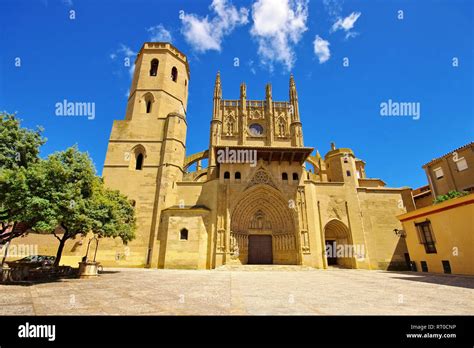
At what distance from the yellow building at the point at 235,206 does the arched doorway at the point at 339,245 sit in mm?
85

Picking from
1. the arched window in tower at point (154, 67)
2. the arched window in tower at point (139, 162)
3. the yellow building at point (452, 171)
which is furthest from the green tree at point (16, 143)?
the yellow building at point (452, 171)

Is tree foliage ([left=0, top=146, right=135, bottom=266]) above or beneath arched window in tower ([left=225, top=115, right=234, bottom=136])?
beneath

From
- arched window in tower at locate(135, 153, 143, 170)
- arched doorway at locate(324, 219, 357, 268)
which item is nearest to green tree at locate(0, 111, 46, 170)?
arched window in tower at locate(135, 153, 143, 170)

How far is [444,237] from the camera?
12961mm

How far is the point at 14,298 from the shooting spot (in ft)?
17.1

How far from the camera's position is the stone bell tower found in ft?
61.1

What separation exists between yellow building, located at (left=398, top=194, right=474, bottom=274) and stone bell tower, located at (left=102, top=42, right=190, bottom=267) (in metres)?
18.4

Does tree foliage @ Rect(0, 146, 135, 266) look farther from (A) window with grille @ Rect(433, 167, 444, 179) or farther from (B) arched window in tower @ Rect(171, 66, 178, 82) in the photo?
(A) window with grille @ Rect(433, 167, 444, 179)

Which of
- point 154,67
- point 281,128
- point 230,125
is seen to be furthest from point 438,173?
point 154,67

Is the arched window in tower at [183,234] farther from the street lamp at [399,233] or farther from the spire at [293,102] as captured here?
the spire at [293,102]

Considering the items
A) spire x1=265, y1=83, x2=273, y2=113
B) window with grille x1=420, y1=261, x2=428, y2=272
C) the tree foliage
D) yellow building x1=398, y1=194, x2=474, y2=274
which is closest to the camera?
the tree foliage

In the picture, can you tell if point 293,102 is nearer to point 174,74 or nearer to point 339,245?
point 174,74
